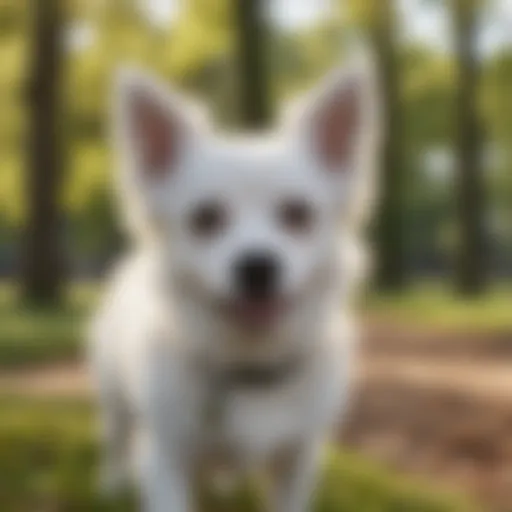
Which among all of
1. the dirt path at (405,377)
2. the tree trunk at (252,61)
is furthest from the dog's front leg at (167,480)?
the tree trunk at (252,61)

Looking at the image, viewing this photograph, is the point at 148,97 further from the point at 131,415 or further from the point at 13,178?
the point at 13,178

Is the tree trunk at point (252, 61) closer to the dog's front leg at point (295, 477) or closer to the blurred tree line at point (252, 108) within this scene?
the blurred tree line at point (252, 108)

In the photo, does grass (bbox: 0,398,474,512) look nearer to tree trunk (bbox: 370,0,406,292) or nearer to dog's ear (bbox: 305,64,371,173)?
dog's ear (bbox: 305,64,371,173)

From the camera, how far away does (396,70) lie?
185 inches

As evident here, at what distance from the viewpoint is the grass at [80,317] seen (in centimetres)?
264

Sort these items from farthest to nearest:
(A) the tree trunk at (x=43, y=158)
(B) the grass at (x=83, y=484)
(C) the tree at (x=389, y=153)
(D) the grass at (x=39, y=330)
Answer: (C) the tree at (x=389, y=153) < (A) the tree trunk at (x=43, y=158) < (D) the grass at (x=39, y=330) < (B) the grass at (x=83, y=484)

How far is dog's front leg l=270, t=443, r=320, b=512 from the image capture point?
105 cm

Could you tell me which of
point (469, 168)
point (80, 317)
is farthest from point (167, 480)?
point (469, 168)

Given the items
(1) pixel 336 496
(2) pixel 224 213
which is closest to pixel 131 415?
(1) pixel 336 496

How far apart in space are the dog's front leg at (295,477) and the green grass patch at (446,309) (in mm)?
2167

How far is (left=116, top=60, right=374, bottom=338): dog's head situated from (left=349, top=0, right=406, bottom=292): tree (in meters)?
3.36

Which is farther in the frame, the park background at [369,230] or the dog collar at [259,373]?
the park background at [369,230]

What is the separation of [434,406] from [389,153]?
2.94 m

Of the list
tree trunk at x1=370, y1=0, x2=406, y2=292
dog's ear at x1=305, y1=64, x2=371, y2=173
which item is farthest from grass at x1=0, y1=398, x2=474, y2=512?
tree trunk at x1=370, y1=0, x2=406, y2=292
